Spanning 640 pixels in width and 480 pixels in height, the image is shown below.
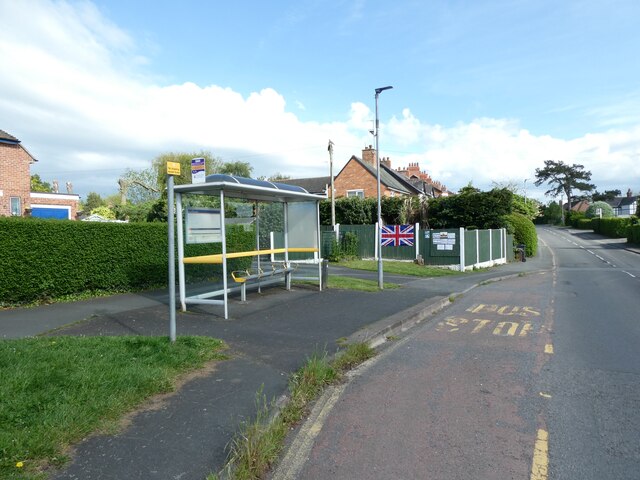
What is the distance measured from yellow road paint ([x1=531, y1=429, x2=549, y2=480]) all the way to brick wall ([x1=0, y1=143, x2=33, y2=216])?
2592 cm

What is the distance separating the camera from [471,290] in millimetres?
15922

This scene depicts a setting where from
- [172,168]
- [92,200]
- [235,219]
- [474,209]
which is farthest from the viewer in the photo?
[92,200]

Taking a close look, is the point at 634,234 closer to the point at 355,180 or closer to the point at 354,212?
the point at 355,180

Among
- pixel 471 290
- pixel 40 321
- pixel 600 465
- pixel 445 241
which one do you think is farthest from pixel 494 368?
pixel 445 241

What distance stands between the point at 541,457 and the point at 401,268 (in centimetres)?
1792

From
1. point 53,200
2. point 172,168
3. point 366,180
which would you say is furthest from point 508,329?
point 366,180

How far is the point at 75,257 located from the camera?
10422 millimetres

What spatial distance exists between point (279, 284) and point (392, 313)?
188 inches

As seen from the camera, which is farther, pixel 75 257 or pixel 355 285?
pixel 355 285

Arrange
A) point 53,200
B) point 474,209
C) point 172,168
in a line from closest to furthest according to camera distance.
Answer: point 172,168 → point 474,209 → point 53,200

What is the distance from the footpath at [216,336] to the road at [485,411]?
66cm

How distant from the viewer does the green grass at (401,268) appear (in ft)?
67.4

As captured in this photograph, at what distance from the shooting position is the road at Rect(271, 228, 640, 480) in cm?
359

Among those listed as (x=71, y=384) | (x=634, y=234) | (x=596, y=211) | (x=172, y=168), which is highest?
(x=596, y=211)
